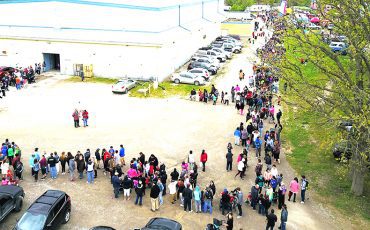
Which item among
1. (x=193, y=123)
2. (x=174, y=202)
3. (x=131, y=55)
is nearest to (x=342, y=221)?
(x=174, y=202)

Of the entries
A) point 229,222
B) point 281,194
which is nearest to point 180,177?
point 229,222

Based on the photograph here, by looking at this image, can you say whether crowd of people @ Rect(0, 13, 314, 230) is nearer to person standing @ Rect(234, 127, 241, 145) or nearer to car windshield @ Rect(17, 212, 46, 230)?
person standing @ Rect(234, 127, 241, 145)

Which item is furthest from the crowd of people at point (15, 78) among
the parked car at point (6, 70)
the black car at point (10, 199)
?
the black car at point (10, 199)

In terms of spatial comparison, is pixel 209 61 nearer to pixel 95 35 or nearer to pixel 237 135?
pixel 95 35

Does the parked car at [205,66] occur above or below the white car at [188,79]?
above

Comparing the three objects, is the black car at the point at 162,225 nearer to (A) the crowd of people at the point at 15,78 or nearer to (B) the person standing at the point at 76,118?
(B) the person standing at the point at 76,118

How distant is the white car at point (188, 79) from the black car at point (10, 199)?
71.9ft

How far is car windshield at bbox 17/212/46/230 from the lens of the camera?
44.8ft

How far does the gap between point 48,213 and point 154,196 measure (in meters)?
4.30

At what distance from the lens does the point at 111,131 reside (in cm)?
2484

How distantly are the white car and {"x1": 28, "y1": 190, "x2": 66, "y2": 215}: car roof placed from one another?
874 inches

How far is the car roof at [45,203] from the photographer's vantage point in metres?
14.2

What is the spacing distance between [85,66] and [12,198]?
23919 millimetres

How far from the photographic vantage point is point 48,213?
46.3 feet
